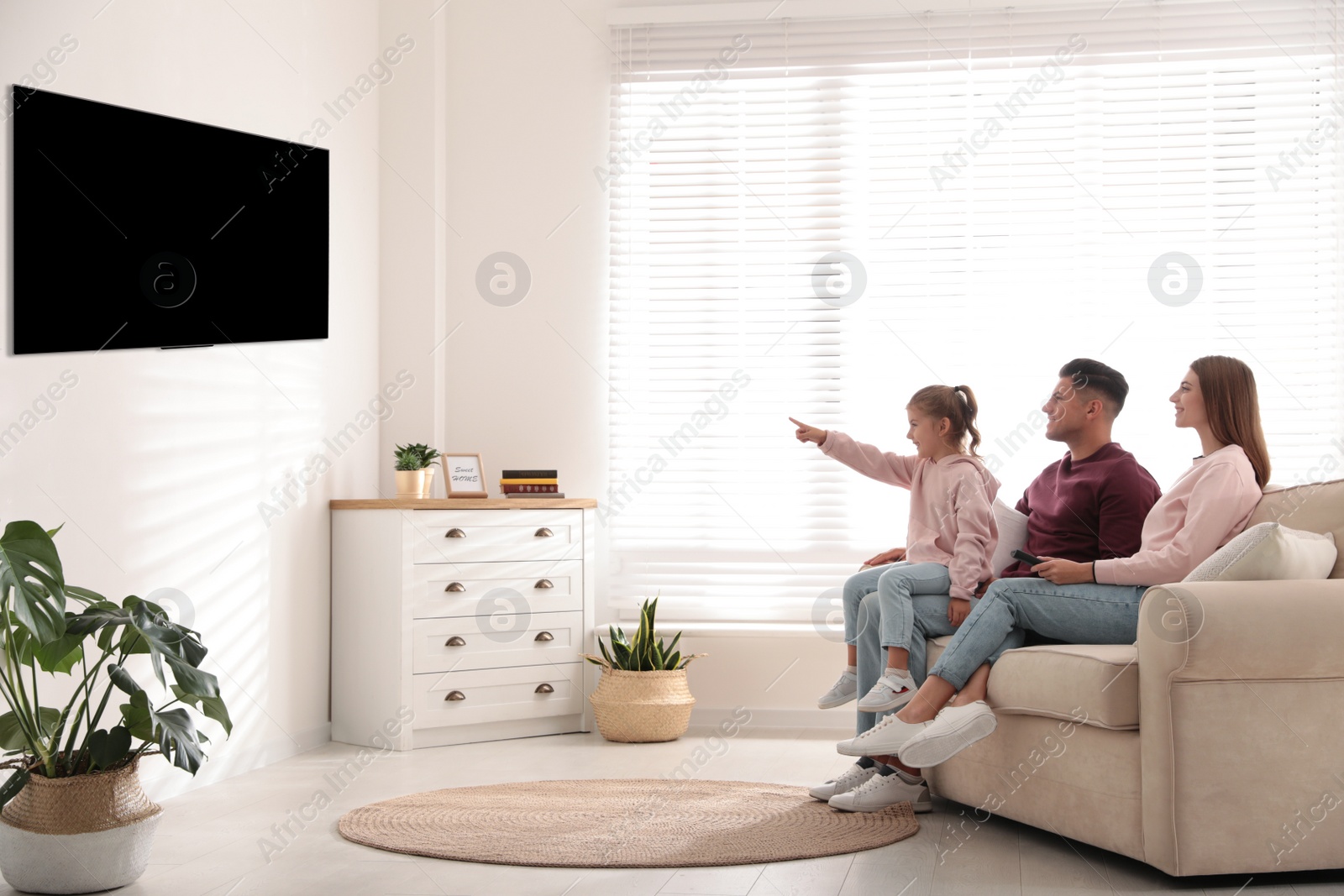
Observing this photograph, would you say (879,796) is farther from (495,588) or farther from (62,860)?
(62,860)

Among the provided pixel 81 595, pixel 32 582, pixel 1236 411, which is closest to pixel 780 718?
pixel 1236 411

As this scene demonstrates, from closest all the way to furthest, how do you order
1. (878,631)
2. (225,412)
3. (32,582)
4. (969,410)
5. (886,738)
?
(32,582), (886,738), (878,631), (969,410), (225,412)

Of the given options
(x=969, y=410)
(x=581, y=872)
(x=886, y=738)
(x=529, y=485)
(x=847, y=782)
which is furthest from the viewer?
(x=529, y=485)

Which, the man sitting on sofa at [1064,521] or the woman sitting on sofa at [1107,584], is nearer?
the woman sitting on sofa at [1107,584]

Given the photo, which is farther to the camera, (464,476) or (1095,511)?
(464,476)

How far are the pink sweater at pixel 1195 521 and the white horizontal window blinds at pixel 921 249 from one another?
4.67 feet

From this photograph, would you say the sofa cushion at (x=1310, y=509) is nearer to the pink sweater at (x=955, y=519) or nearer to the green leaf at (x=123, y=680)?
the pink sweater at (x=955, y=519)

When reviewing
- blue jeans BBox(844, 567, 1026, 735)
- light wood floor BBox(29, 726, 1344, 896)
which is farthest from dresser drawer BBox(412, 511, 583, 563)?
blue jeans BBox(844, 567, 1026, 735)

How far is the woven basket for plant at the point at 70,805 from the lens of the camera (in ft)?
7.51

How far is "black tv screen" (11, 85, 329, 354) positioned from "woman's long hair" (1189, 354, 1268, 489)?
266 cm

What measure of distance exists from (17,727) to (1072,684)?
2164 mm

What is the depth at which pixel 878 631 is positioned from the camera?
3.11 metres

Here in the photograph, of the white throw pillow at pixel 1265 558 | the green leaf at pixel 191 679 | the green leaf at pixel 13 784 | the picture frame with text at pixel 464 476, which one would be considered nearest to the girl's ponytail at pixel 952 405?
the white throw pillow at pixel 1265 558

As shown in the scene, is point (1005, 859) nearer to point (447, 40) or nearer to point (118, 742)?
point (118, 742)
